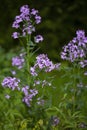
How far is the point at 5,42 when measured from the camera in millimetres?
10242

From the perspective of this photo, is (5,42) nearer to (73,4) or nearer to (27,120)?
(73,4)

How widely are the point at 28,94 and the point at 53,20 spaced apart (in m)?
4.90

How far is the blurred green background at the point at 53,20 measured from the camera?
32.8 ft

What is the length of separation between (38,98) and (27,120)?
9.2 inches

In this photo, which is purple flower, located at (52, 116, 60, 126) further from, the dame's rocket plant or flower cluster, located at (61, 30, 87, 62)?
flower cluster, located at (61, 30, 87, 62)

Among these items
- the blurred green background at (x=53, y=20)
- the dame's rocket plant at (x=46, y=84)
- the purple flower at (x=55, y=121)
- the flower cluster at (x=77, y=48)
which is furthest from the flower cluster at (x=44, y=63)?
the blurred green background at (x=53, y=20)

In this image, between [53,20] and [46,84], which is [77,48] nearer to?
[46,84]

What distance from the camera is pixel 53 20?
10.1 m

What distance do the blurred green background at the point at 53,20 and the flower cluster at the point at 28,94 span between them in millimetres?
4453

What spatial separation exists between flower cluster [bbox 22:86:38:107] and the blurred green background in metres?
4.45

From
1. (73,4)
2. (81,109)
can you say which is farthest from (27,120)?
(73,4)

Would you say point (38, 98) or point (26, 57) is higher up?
point (26, 57)

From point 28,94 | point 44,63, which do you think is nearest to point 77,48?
point 44,63

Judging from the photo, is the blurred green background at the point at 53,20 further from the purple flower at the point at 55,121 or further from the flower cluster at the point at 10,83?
the flower cluster at the point at 10,83
